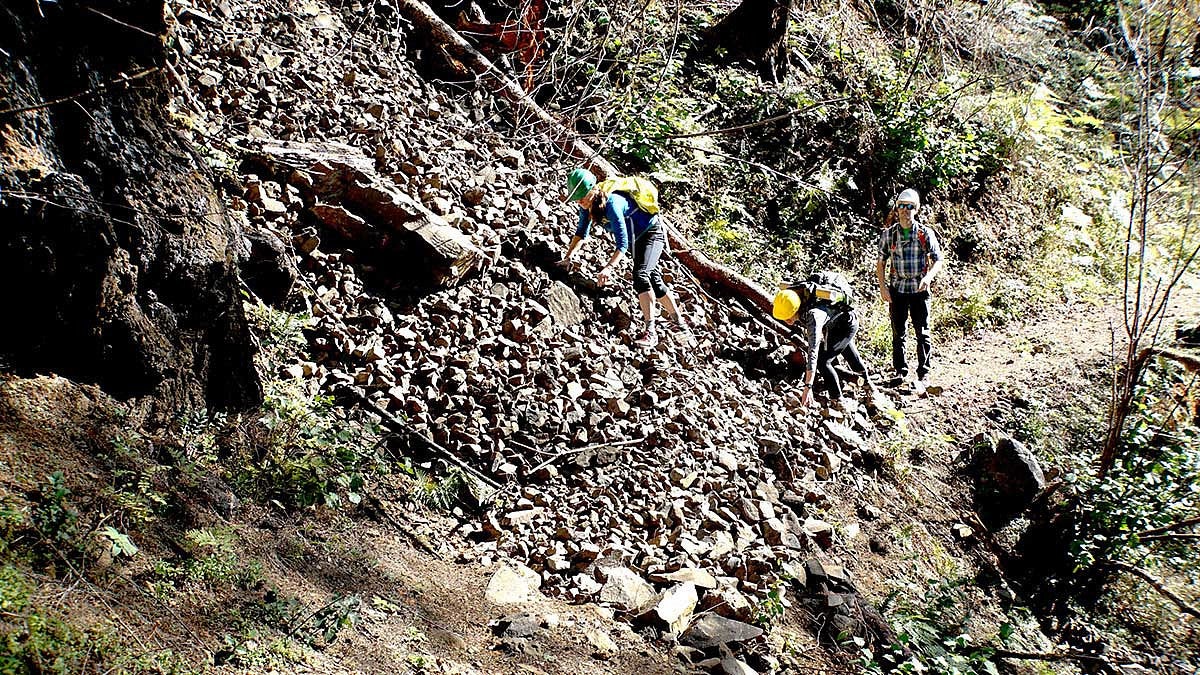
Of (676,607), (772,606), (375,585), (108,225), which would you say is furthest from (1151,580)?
(108,225)

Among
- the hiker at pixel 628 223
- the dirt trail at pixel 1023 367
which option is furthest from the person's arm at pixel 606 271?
the dirt trail at pixel 1023 367

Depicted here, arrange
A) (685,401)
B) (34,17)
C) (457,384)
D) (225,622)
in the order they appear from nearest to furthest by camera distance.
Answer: (225,622)
(34,17)
(457,384)
(685,401)

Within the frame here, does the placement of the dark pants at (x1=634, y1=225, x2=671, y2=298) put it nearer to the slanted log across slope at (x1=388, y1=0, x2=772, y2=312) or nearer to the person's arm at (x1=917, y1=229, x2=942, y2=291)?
the slanted log across slope at (x1=388, y1=0, x2=772, y2=312)

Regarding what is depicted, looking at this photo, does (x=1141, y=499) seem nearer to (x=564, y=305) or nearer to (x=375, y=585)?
(x=564, y=305)

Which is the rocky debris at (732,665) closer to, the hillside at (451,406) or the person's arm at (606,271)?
the hillside at (451,406)

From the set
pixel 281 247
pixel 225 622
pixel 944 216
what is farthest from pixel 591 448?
pixel 944 216

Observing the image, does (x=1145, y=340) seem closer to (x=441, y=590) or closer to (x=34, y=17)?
(x=441, y=590)

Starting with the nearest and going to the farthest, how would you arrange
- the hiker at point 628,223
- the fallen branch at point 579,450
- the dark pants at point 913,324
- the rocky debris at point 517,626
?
the rocky debris at point 517,626
the fallen branch at point 579,450
the hiker at point 628,223
the dark pants at point 913,324

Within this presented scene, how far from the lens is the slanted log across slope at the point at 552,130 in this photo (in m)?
7.62

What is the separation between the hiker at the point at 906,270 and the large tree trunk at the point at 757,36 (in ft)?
13.8

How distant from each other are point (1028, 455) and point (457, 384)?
585 centimetres

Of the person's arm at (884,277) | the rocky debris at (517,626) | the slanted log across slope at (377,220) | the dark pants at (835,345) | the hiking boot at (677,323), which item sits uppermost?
the person's arm at (884,277)

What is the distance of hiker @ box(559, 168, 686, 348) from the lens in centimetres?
646

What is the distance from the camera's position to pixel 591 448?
554 centimetres
